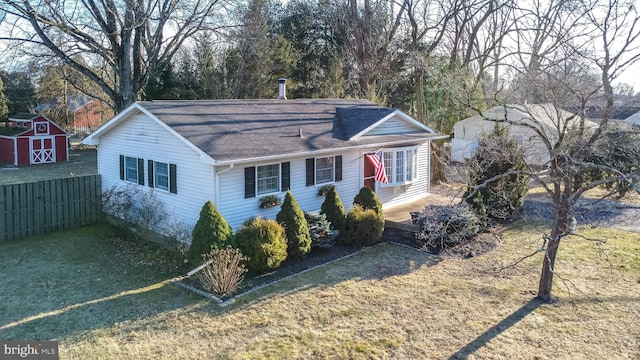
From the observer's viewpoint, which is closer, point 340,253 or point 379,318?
point 379,318

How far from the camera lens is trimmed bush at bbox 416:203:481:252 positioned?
42.9 feet

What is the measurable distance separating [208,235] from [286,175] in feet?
12.4

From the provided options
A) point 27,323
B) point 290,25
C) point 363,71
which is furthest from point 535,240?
point 290,25

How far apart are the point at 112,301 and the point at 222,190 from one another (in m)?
3.81

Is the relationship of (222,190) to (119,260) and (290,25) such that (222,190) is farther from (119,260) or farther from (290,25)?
(290,25)

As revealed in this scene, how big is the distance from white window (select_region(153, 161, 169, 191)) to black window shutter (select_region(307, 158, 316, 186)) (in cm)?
419

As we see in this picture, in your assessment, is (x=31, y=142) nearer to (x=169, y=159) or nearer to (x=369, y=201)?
(x=169, y=159)

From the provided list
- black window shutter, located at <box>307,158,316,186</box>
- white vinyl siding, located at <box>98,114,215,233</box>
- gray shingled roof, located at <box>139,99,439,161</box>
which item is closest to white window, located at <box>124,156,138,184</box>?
white vinyl siding, located at <box>98,114,215,233</box>

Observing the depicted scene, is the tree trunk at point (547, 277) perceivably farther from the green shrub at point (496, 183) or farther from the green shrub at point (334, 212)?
the green shrub at point (334, 212)

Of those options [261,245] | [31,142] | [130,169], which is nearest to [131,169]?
[130,169]

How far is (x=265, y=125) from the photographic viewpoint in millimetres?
14953

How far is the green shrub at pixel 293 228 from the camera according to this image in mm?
11688

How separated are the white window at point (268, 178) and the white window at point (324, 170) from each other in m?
1.79

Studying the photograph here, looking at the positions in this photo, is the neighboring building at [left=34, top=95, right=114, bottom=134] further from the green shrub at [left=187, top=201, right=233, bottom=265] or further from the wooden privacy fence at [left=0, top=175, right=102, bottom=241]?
the green shrub at [left=187, top=201, right=233, bottom=265]
